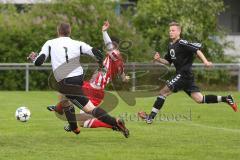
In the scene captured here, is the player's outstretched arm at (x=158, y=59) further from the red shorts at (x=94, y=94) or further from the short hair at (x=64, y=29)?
the short hair at (x=64, y=29)

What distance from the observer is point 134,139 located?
1184 cm

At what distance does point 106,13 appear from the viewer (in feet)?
93.5

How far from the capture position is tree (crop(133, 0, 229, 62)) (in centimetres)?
2990

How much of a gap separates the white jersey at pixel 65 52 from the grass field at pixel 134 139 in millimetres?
1166

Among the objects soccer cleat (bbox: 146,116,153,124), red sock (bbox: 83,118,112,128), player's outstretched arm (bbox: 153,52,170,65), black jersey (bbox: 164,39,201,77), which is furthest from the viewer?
soccer cleat (bbox: 146,116,153,124)

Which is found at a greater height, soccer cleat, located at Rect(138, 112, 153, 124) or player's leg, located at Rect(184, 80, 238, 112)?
player's leg, located at Rect(184, 80, 238, 112)

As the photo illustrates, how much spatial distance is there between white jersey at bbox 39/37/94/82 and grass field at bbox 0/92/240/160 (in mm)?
1166

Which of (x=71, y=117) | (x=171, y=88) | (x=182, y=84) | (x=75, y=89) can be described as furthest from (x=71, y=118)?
(x=182, y=84)

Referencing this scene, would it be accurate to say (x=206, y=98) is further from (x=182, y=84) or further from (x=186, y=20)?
(x=186, y=20)

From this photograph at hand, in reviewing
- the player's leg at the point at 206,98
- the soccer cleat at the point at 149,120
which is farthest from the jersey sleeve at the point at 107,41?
the player's leg at the point at 206,98

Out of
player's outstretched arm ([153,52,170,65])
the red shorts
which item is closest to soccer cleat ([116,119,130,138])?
the red shorts

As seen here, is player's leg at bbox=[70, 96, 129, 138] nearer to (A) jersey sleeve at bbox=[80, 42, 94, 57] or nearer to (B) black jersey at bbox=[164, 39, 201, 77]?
(A) jersey sleeve at bbox=[80, 42, 94, 57]

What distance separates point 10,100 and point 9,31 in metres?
7.46

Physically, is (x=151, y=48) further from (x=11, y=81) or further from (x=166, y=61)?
(x=166, y=61)
